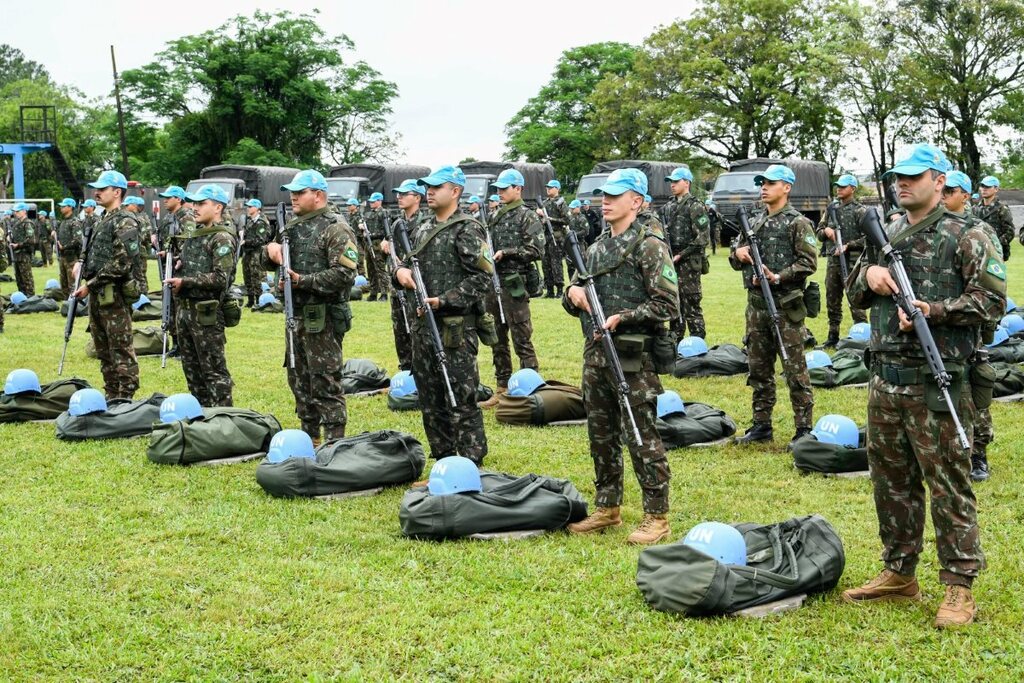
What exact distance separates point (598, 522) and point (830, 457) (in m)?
2.18

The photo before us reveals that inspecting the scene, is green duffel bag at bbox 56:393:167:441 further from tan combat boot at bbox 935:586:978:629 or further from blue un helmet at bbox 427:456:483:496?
tan combat boot at bbox 935:586:978:629

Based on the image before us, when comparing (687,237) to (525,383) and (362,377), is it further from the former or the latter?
(362,377)

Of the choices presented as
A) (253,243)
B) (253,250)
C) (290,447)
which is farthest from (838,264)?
(253,250)

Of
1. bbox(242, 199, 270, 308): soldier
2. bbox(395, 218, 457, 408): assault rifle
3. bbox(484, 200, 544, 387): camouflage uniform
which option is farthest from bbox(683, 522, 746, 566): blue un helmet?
bbox(242, 199, 270, 308): soldier

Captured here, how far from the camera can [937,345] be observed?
15.8 ft

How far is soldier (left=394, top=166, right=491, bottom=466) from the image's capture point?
7367 mm

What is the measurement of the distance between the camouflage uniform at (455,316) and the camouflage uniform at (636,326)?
1.23 m

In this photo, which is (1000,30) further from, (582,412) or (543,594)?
(543,594)

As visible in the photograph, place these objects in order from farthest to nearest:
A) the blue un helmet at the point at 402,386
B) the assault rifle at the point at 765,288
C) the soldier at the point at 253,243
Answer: the soldier at the point at 253,243
the blue un helmet at the point at 402,386
the assault rifle at the point at 765,288

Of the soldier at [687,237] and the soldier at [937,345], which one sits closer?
the soldier at [937,345]

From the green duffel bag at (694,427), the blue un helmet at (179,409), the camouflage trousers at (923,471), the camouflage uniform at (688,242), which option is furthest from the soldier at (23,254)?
the camouflage trousers at (923,471)

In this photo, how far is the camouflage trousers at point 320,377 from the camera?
8.14 m

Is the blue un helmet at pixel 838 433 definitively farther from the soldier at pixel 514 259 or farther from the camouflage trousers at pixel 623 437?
the soldier at pixel 514 259

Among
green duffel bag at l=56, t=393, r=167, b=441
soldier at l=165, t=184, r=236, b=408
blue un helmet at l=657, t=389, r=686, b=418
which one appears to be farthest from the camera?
soldier at l=165, t=184, r=236, b=408
